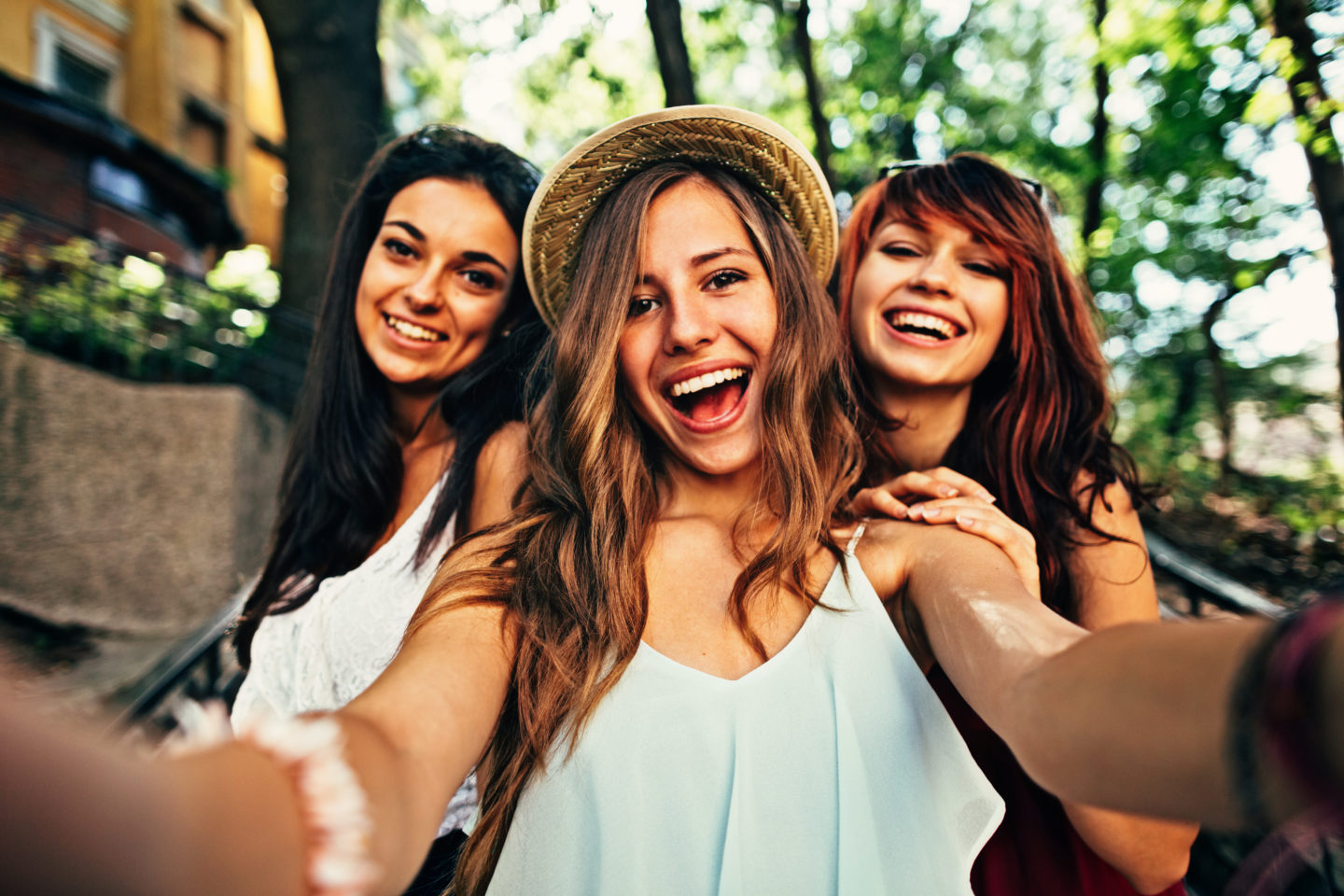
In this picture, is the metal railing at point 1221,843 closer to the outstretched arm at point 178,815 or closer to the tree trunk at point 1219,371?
the outstretched arm at point 178,815

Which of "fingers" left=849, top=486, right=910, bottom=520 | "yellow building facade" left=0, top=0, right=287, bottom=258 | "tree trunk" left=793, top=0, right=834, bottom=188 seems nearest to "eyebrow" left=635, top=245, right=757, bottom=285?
"fingers" left=849, top=486, right=910, bottom=520

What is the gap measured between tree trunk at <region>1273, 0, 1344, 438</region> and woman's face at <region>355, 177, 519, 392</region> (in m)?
5.14

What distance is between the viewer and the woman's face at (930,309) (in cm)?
263

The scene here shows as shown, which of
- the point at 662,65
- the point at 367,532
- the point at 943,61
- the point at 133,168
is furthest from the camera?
the point at 133,168

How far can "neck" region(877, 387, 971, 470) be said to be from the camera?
2.77 metres

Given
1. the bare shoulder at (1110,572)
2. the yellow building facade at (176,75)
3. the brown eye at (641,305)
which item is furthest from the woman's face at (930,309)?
the yellow building facade at (176,75)

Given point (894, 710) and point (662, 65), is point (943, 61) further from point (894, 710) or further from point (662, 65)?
point (894, 710)

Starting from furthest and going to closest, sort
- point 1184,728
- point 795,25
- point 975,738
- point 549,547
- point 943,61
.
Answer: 1. point 943,61
2. point 795,25
3. point 975,738
4. point 549,547
5. point 1184,728

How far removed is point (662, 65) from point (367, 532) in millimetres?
3383

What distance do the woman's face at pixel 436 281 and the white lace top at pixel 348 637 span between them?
1.76ft

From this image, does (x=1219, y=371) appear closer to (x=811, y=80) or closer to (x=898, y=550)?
(x=811, y=80)

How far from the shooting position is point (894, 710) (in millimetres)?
1673

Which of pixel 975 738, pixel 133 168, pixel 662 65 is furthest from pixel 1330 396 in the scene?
pixel 133 168

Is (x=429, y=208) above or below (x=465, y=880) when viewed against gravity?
above
